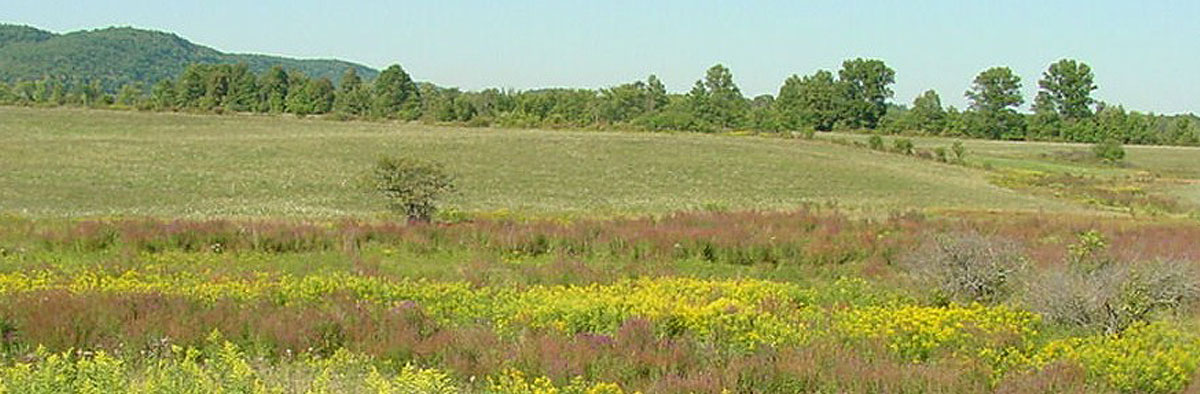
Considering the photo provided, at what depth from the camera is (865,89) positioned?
145 meters

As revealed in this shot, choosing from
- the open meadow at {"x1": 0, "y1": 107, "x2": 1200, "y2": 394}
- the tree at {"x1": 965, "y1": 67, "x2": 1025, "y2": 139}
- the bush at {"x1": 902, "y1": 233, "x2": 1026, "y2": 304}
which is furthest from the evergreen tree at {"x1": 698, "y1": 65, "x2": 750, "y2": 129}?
the bush at {"x1": 902, "y1": 233, "x2": 1026, "y2": 304}

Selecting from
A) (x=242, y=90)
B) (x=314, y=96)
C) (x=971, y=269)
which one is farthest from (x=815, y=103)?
(x=971, y=269)

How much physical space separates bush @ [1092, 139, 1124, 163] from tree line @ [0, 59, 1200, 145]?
2126cm

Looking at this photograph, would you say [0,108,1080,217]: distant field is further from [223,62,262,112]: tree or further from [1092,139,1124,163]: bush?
[223,62,262,112]: tree

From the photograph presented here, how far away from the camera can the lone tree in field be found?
96.9 ft

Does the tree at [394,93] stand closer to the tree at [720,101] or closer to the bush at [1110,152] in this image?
the tree at [720,101]

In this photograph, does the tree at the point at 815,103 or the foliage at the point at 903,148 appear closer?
the foliage at the point at 903,148

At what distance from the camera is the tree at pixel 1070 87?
445 feet

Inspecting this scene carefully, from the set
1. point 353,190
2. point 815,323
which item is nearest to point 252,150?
point 353,190

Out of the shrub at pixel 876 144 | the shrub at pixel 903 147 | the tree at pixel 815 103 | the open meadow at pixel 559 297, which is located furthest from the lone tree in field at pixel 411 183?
the tree at pixel 815 103

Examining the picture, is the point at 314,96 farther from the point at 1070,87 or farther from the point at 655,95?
the point at 1070,87

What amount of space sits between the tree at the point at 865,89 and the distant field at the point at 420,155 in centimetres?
5839

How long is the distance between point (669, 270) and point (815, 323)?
7955 mm

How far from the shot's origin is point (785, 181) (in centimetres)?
5897
